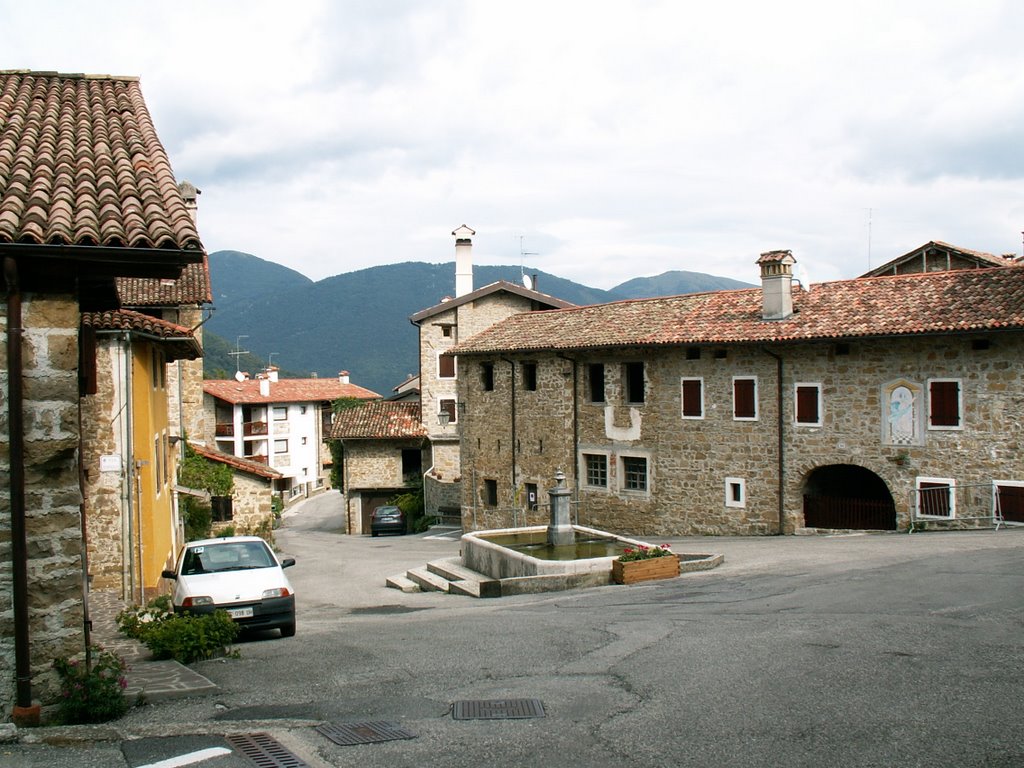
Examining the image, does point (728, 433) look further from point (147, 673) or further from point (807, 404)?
point (147, 673)

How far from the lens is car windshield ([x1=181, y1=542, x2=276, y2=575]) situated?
14.2 m

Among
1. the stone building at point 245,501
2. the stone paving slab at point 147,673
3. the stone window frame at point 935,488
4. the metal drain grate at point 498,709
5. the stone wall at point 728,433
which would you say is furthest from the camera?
the stone building at point 245,501

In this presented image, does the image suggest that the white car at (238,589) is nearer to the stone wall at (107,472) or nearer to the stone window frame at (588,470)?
the stone wall at (107,472)

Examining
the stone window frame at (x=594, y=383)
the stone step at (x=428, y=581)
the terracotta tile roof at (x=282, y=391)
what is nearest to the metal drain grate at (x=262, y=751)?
the stone step at (x=428, y=581)

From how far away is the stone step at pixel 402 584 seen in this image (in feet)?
70.3

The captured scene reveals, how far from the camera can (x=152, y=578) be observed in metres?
18.9

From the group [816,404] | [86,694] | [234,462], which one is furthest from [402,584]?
[86,694]

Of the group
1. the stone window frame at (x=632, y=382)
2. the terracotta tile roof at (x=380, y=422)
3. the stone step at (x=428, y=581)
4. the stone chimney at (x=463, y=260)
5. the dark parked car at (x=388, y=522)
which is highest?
the stone chimney at (x=463, y=260)

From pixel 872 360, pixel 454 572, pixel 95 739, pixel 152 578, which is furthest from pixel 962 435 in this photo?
pixel 95 739

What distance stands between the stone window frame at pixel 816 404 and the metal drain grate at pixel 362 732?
2035cm

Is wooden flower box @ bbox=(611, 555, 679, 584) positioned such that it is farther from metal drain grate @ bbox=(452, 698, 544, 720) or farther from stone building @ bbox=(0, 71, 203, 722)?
stone building @ bbox=(0, 71, 203, 722)

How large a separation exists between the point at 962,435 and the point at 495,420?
1627 cm

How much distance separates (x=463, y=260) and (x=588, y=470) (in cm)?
1806

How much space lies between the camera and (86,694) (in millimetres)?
7574
